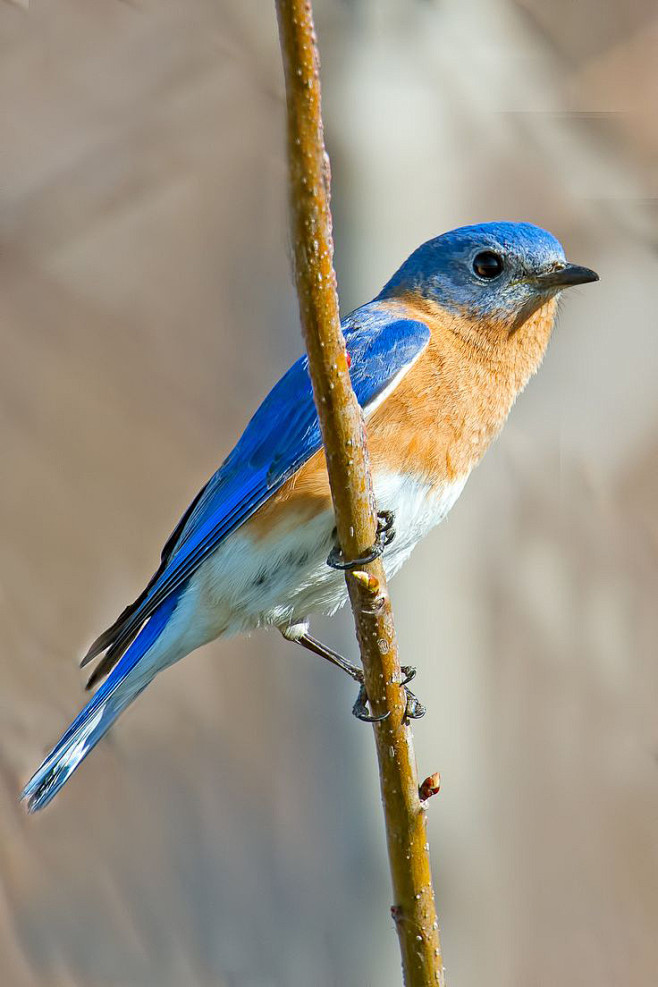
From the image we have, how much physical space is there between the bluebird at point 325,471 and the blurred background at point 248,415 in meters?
1.02

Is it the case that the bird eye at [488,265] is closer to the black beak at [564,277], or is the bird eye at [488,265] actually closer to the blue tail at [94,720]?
the black beak at [564,277]

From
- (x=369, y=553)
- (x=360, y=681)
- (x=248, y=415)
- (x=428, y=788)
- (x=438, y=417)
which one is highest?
(x=248, y=415)

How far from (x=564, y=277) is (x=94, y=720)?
54.0 inches

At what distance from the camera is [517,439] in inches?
157

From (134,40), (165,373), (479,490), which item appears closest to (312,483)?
(165,373)

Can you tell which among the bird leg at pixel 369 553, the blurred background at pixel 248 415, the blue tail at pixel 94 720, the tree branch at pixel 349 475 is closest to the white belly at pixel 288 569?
the blue tail at pixel 94 720

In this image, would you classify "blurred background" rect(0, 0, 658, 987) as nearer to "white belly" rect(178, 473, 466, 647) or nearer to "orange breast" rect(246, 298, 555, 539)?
"white belly" rect(178, 473, 466, 647)

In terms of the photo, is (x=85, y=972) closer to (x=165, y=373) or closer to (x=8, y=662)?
(x=8, y=662)

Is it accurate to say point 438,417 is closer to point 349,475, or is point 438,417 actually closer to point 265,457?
point 265,457

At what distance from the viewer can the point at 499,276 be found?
8.64 feet

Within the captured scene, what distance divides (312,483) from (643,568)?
6.39 ft

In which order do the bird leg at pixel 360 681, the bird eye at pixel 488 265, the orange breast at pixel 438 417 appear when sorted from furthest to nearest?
the bird eye at pixel 488 265, the orange breast at pixel 438 417, the bird leg at pixel 360 681

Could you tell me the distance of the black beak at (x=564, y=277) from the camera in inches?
98.7

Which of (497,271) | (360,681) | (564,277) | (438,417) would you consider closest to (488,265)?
(497,271)
